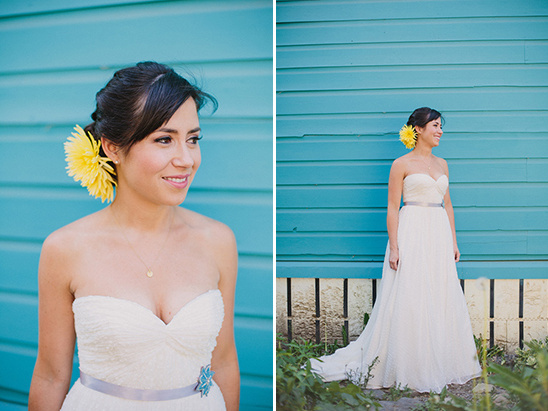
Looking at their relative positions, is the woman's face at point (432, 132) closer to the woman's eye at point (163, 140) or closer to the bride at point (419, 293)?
the bride at point (419, 293)

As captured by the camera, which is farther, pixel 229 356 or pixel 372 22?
pixel 372 22

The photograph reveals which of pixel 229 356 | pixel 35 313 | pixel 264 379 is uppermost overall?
pixel 35 313

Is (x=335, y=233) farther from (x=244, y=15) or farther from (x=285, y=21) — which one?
(x=244, y=15)

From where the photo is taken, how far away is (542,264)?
3.12m

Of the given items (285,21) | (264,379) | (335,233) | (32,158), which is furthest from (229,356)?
(285,21)

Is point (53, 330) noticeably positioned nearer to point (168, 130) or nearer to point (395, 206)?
point (168, 130)

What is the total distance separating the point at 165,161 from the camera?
51.4 inches

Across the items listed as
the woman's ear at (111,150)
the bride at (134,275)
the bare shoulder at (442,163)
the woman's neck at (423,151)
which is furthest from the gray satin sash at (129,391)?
the bare shoulder at (442,163)

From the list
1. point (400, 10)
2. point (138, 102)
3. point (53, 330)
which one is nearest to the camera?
point (138, 102)

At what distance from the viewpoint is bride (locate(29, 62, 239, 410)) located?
4.26ft

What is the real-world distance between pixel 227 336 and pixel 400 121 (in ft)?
7.75

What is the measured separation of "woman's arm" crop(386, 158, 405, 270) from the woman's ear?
203 cm

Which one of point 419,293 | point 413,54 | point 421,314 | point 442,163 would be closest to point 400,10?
point 413,54

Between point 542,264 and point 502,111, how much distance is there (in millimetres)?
1200
